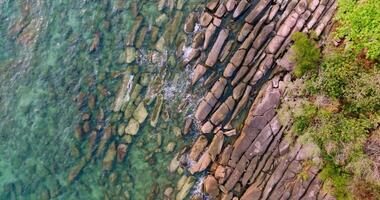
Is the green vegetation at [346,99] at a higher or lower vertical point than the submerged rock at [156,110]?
higher

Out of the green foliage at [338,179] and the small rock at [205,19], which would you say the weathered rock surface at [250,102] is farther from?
the green foliage at [338,179]

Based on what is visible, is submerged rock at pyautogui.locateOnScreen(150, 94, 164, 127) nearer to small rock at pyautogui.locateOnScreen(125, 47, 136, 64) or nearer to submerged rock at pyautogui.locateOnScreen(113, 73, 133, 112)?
submerged rock at pyautogui.locateOnScreen(113, 73, 133, 112)

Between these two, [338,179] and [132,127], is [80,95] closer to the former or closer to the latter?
[132,127]

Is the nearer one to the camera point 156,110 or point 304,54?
point 304,54

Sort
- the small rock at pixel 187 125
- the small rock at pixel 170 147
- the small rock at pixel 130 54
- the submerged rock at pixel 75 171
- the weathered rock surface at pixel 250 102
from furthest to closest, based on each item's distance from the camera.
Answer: the submerged rock at pixel 75 171 → the small rock at pixel 130 54 → the small rock at pixel 170 147 → the small rock at pixel 187 125 → the weathered rock surface at pixel 250 102

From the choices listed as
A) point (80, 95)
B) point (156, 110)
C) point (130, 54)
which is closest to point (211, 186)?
point (156, 110)

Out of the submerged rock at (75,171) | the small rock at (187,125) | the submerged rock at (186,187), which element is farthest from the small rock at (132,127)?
the submerged rock at (186,187)

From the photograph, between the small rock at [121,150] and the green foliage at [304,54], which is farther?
the small rock at [121,150]
